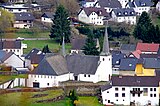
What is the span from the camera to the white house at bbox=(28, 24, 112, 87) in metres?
47.2

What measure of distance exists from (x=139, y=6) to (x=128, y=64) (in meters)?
26.8

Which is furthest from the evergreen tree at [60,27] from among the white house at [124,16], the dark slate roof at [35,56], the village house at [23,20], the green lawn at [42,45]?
the white house at [124,16]

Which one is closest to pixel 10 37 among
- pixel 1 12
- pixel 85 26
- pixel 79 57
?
pixel 1 12

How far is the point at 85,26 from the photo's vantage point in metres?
68.6

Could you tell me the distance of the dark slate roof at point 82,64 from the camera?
48.0m

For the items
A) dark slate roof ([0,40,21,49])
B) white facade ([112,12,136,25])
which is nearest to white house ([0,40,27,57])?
dark slate roof ([0,40,21,49])

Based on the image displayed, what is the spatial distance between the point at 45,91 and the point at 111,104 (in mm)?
4218

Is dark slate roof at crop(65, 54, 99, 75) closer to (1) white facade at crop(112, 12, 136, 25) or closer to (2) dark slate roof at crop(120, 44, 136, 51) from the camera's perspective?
(2) dark slate roof at crop(120, 44, 136, 51)

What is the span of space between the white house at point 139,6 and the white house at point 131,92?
31.9 metres

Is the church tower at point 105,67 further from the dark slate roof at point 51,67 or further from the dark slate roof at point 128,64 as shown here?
the dark slate roof at point 128,64

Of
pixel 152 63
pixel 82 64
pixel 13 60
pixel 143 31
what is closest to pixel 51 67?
pixel 82 64

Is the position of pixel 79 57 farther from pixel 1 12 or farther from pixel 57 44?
pixel 1 12

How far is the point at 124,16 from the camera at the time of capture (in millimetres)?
72562

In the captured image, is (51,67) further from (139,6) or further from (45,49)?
(139,6)
